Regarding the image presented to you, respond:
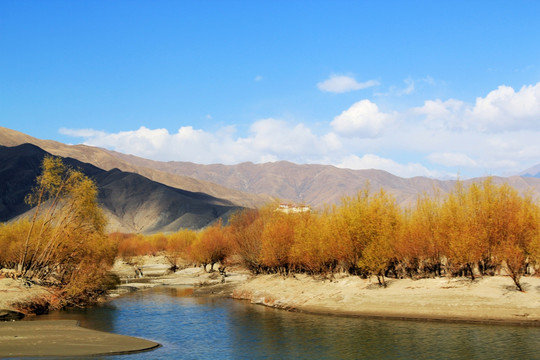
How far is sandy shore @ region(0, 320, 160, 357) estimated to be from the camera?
28.0 meters

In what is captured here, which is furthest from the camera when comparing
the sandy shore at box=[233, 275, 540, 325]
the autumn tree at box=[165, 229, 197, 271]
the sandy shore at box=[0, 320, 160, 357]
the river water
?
the autumn tree at box=[165, 229, 197, 271]

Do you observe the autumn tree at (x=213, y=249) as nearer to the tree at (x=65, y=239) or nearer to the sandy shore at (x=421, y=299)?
the sandy shore at (x=421, y=299)

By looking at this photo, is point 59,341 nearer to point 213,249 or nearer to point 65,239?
point 65,239

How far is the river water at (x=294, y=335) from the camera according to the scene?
28672 mm

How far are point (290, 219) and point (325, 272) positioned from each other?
10.5 m

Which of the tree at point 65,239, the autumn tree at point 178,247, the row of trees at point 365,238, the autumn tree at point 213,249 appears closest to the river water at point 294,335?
the tree at point 65,239

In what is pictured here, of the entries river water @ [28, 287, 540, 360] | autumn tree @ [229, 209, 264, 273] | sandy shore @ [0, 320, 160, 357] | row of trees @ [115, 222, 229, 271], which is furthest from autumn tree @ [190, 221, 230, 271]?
sandy shore @ [0, 320, 160, 357]

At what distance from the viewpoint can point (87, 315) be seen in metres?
43.8

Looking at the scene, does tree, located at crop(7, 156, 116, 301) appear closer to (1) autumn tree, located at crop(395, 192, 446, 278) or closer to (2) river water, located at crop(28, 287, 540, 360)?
(2) river water, located at crop(28, 287, 540, 360)

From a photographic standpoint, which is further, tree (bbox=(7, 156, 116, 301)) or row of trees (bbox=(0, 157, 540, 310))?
tree (bbox=(7, 156, 116, 301))

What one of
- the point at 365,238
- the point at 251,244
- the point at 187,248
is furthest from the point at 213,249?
the point at 365,238

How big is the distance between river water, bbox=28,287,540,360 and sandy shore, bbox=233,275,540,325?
1.89 metres

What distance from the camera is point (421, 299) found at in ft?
137

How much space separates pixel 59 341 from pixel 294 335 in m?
16.3
